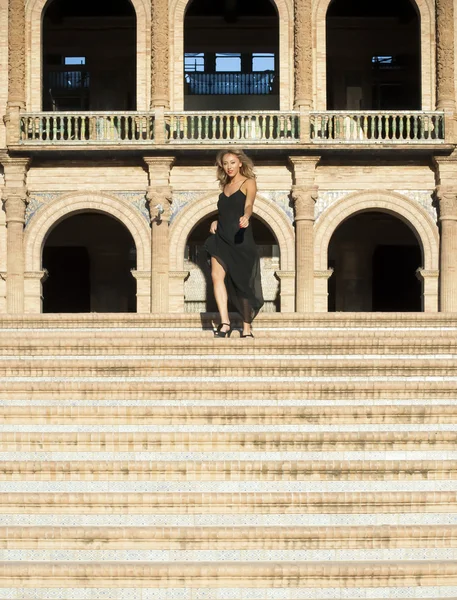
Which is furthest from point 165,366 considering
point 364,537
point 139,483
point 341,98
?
point 341,98

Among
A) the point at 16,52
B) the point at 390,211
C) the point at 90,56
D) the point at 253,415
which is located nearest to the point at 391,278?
the point at 390,211

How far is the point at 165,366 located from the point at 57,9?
18.0 metres

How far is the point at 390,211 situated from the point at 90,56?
8.14 meters

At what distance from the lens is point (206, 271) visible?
26.8m

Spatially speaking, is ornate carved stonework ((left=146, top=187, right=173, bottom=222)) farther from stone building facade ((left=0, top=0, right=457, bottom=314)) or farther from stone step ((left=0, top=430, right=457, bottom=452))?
stone step ((left=0, top=430, right=457, bottom=452))

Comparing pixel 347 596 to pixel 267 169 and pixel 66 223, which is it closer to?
pixel 267 169

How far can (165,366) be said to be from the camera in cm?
1065

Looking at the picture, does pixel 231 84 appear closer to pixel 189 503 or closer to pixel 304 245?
pixel 304 245

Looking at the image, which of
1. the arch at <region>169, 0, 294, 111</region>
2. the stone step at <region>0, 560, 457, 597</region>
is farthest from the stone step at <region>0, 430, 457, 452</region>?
the arch at <region>169, 0, 294, 111</region>

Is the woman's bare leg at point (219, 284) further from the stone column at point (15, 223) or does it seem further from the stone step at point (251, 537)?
the stone column at point (15, 223)

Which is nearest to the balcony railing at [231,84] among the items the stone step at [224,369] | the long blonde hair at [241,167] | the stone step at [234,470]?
the long blonde hair at [241,167]

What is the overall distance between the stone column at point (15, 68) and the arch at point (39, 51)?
150mm

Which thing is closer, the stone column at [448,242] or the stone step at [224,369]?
the stone step at [224,369]

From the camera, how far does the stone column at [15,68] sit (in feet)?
77.7
